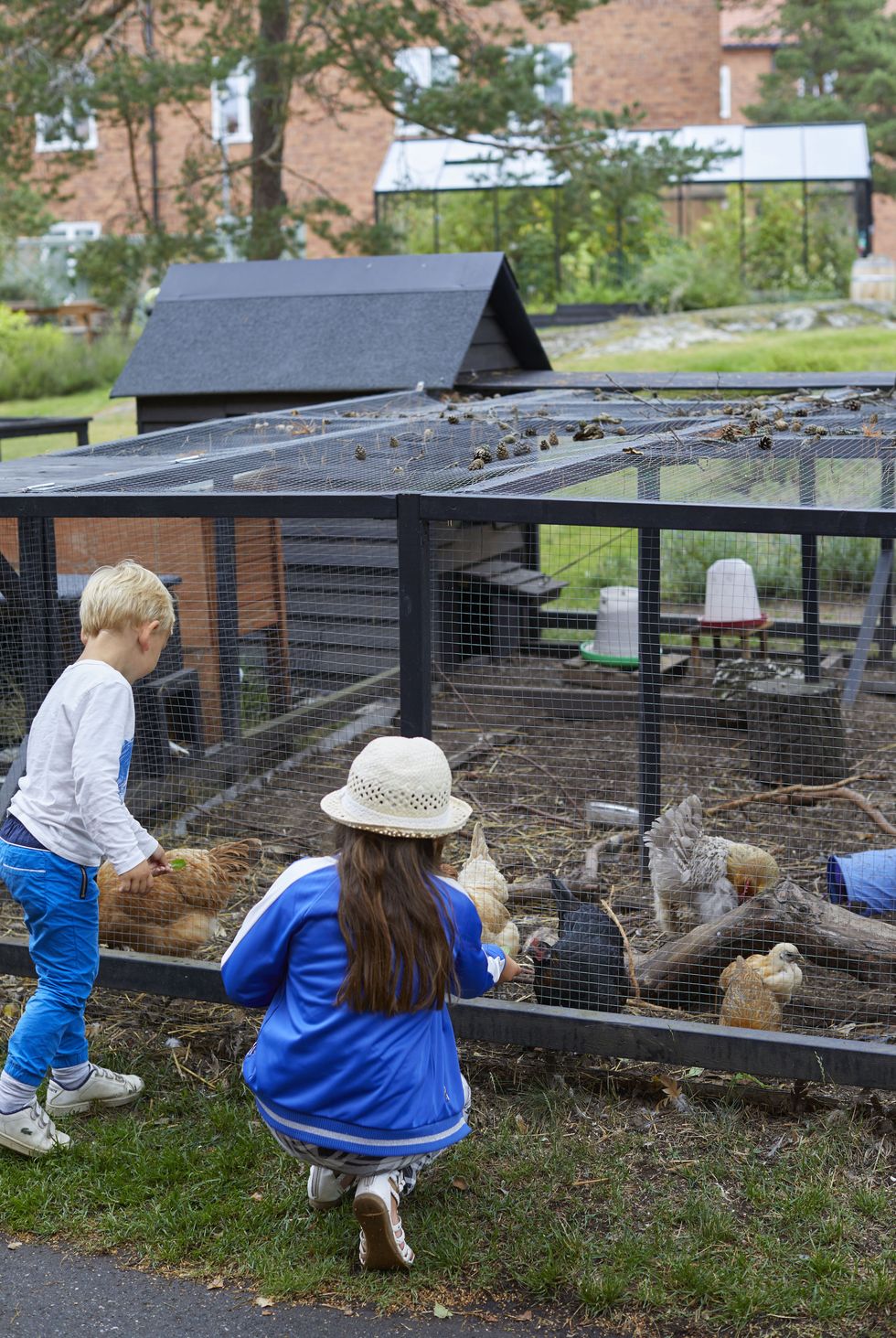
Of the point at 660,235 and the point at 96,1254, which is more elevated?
the point at 660,235

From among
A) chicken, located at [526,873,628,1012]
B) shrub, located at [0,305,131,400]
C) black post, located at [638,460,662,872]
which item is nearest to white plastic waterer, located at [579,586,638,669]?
black post, located at [638,460,662,872]

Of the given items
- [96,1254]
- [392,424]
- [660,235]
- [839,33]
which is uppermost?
[839,33]

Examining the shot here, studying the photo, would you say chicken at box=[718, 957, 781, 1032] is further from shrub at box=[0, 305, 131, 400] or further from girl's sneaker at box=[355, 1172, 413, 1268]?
shrub at box=[0, 305, 131, 400]

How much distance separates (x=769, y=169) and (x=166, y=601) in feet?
67.6

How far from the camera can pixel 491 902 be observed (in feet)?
12.5

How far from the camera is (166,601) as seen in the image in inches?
129

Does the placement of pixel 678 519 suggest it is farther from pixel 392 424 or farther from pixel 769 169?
pixel 769 169

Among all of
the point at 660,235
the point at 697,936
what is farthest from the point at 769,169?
the point at 697,936

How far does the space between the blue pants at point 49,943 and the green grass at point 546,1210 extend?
26 centimetres

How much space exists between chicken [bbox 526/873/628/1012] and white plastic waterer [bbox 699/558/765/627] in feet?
11.1

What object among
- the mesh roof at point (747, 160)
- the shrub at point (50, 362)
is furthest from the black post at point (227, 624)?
the mesh roof at point (747, 160)

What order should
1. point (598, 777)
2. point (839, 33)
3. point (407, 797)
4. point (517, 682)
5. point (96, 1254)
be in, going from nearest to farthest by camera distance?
point (407, 797) → point (96, 1254) → point (598, 777) → point (517, 682) → point (839, 33)

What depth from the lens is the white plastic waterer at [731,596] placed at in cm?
693

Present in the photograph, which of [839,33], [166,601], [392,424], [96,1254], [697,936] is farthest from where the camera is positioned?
[839,33]
